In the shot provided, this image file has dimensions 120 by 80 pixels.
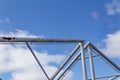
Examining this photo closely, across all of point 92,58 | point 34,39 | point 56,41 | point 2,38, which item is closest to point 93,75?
point 92,58

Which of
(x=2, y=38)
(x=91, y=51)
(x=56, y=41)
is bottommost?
(x=2, y=38)

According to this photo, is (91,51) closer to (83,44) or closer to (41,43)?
(83,44)

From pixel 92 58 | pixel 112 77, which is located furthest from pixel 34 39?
pixel 112 77

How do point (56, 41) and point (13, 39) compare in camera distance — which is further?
point (56, 41)

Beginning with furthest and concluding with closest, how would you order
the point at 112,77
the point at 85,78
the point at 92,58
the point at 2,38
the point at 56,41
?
the point at 112,77 → the point at 92,58 → the point at 85,78 → the point at 56,41 → the point at 2,38

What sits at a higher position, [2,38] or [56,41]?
[56,41]

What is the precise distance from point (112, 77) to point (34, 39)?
22.7m

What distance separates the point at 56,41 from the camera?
2000 inches

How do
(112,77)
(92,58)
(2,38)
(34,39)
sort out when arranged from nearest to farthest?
(2,38) < (34,39) < (92,58) < (112,77)

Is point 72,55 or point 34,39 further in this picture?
point 72,55

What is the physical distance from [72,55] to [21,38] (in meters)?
15.4

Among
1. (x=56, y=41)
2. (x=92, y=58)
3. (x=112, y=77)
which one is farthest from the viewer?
(x=112, y=77)

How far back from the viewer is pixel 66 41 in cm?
5266

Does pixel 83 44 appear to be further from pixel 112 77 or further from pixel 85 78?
pixel 112 77
